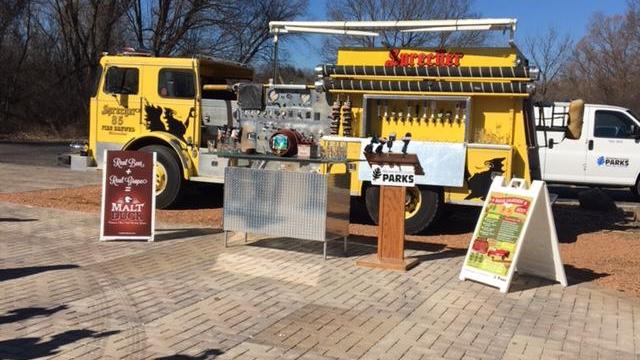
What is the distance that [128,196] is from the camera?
924 cm

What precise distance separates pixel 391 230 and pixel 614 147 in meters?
9.53

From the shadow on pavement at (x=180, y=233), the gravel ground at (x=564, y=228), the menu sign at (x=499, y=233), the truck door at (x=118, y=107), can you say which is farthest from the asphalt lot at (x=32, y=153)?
the menu sign at (x=499, y=233)

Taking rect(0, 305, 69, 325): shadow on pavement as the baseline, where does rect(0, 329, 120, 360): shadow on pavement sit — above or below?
below

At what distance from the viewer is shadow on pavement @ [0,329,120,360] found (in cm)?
495

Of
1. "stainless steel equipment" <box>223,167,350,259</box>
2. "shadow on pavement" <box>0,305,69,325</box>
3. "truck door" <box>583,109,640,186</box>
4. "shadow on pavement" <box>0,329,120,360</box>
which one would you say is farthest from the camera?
"truck door" <box>583,109,640,186</box>

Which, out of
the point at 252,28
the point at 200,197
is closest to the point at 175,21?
the point at 252,28

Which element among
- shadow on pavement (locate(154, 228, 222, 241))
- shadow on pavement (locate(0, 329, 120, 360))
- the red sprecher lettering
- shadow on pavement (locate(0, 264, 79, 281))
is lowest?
shadow on pavement (locate(0, 329, 120, 360))

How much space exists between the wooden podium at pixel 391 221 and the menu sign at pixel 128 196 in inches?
115

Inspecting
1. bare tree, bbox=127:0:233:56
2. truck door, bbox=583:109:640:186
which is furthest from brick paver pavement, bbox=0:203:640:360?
bare tree, bbox=127:0:233:56

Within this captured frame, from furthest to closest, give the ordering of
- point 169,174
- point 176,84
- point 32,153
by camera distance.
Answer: point 32,153 → point 176,84 → point 169,174

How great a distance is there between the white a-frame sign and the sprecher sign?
2.89 feet

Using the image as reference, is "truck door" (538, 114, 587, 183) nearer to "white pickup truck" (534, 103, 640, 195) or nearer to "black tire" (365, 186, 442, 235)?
"white pickup truck" (534, 103, 640, 195)

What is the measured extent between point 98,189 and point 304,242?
721 centimetres

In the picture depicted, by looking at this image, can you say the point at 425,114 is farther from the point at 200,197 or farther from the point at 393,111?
the point at 200,197
